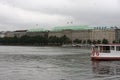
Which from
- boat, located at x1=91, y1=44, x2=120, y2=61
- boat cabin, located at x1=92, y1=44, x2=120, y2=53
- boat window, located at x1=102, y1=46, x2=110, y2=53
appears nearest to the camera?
boat, located at x1=91, y1=44, x2=120, y2=61

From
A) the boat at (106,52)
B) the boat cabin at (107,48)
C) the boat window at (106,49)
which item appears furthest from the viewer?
the boat window at (106,49)

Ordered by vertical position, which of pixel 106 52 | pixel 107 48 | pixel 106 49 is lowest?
pixel 106 52

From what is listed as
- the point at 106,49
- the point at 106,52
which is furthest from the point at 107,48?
the point at 106,52

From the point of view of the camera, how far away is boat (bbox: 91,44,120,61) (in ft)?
208

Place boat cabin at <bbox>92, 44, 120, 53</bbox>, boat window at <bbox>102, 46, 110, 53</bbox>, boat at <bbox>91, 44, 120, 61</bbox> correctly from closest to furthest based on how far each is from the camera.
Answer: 1. boat at <bbox>91, 44, 120, 61</bbox>
2. boat cabin at <bbox>92, 44, 120, 53</bbox>
3. boat window at <bbox>102, 46, 110, 53</bbox>

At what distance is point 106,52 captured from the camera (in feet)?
210

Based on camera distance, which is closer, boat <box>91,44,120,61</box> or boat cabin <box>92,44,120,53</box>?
boat <box>91,44,120,61</box>

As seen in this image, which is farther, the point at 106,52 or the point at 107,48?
the point at 107,48

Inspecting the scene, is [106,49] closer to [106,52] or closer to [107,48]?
[107,48]

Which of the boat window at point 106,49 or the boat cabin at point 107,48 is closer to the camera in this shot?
the boat cabin at point 107,48

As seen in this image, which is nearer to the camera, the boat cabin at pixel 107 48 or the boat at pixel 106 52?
the boat at pixel 106 52

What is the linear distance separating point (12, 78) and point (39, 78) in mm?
2575

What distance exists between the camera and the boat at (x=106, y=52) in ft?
208

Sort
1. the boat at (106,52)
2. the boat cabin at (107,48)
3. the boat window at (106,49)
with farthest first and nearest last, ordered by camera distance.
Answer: the boat window at (106,49), the boat cabin at (107,48), the boat at (106,52)
